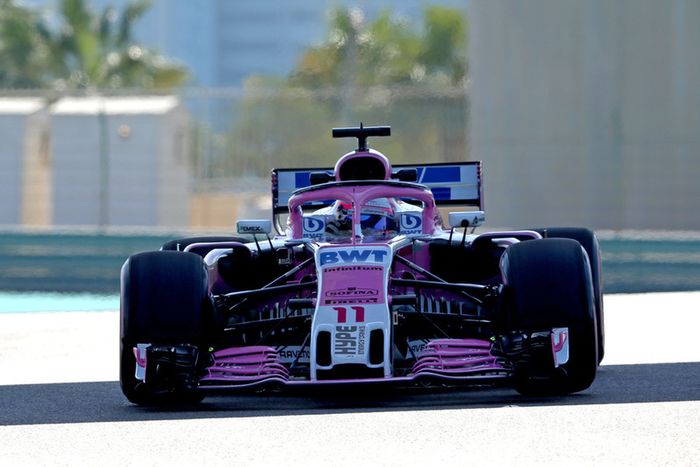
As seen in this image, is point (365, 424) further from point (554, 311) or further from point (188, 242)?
point (188, 242)

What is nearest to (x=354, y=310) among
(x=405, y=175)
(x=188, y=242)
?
(x=188, y=242)

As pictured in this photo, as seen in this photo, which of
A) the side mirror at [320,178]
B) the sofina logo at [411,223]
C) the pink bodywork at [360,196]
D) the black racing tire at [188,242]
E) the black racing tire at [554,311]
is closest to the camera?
the black racing tire at [554,311]

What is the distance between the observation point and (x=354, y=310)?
9.38 m

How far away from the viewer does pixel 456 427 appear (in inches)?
322

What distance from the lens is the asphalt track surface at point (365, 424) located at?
736 centimetres

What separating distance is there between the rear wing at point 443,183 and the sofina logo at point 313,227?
1.72m

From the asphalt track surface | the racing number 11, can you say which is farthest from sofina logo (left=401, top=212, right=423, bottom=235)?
the racing number 11

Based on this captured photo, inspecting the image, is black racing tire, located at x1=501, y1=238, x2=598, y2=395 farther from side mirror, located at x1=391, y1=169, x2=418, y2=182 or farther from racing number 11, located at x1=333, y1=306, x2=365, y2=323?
side mirror, located at x1=391, y1=169, x2=418, y2=182

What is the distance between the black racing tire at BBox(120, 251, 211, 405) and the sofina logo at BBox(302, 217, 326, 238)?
1.58 m

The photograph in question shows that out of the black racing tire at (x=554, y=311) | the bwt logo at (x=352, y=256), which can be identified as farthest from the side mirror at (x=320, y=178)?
the black racing tire at (x=554, y=311)

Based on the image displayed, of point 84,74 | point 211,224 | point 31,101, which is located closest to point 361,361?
point 31,101

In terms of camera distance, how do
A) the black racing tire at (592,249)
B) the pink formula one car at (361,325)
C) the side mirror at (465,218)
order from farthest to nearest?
the black racing tire at (592,249)
the side mirror at (465,218)
the pink formula one car at (361,325)

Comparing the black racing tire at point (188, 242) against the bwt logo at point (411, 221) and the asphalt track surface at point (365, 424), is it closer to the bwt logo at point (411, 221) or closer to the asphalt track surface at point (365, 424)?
the asphalt track surface at point (365, 424)

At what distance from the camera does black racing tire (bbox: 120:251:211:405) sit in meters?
9.52
